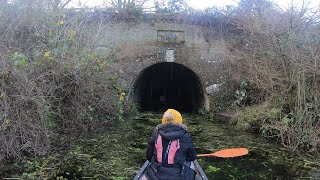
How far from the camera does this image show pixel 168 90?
23.1m

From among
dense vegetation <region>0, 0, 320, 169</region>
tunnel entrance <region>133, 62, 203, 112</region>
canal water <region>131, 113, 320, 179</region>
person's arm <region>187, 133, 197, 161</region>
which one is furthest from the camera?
tunnel entrance <region>133, 62, 203, 112</region>

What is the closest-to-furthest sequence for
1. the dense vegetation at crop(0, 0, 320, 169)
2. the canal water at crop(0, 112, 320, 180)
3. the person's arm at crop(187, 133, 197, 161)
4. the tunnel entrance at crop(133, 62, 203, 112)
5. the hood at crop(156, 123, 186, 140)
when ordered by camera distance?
the hood at crop(156, 123, 186, 140)
the person's arm at crop(187, 133, 197, 161)
the canal water at crop(0, 112, 320, 180)
the dense vegetation at crop(0, 0, 320, 169)
the tunnel entrance at crop(133, 62, 203, 112)

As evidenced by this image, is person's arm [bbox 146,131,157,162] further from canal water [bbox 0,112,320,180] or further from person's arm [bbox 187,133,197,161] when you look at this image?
canal water [bbox 0,112,320,180]

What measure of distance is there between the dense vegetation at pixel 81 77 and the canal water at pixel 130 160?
0.48m

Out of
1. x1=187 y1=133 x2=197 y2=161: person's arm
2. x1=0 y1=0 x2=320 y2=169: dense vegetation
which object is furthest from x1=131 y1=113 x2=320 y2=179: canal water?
x1=187 y1=133 x2=197 y2=161: person's arm

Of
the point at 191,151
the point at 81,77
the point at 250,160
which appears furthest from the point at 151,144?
the point at 81,77

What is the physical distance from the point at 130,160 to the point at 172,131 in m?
3.04

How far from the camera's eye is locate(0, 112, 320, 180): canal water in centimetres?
604

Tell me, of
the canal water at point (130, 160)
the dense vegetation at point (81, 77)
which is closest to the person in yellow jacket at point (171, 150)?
the canal water at point (130, 160)

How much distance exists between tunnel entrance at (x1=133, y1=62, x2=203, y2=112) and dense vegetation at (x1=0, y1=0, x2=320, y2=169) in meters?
6.44

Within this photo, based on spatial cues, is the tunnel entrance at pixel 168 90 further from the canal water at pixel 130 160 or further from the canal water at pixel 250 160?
the canal water at pixel 130 160

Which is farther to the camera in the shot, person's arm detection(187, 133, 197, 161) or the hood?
person's arm detection(187, 133, 197, 161)

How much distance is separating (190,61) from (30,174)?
9.43 meters

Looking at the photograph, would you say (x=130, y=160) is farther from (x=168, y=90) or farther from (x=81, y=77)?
(x=168, y=90)
